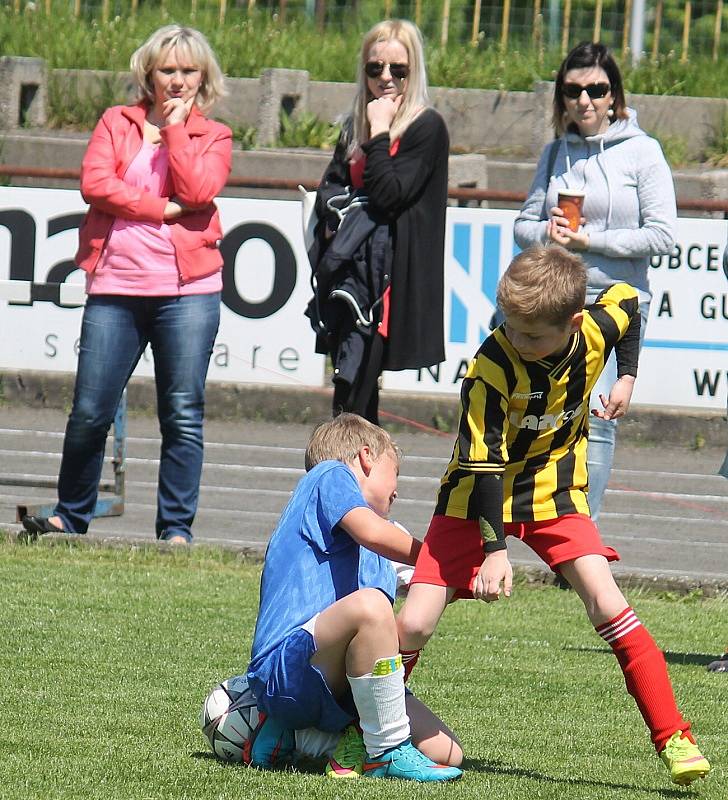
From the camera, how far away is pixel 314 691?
4270 millimetres

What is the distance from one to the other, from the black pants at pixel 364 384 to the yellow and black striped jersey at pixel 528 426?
2493mm

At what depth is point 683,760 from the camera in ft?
13.6

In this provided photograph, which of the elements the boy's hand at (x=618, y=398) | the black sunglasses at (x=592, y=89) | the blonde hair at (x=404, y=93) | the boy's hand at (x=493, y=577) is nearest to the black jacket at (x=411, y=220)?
the blonde hair at (x=404, y=93)

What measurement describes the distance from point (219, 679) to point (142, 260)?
2.49 m

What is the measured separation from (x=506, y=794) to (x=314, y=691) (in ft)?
1.77

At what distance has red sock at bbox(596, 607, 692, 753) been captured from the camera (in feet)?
14.0

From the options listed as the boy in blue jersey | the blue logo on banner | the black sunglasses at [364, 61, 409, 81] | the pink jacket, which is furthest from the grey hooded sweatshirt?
the blue logo on banner

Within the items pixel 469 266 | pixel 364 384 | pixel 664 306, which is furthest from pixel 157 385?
pixel 664 306

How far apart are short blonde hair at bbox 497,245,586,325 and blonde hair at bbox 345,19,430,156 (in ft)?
9.65

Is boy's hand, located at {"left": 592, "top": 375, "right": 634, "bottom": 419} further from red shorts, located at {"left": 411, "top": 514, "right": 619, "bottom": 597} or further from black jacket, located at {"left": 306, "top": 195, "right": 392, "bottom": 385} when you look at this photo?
black jacket, located at {"left": 306, "top": 195, "right": 392, "bottom": 385}

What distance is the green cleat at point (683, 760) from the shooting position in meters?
4.14

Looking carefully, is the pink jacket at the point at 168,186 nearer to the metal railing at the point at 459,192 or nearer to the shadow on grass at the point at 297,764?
the shadow on grass at the point at 297,764

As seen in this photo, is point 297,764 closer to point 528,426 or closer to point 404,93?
point 528,426

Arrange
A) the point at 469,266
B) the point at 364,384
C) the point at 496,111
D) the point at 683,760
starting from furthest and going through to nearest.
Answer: the point at 496,111 → the point at 469,266 → the point at 364,384 → the point at 683,760
